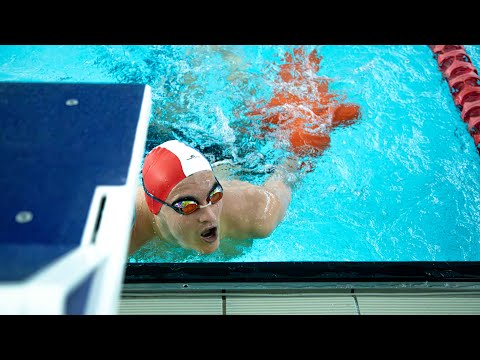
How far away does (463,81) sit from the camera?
15.1 ft

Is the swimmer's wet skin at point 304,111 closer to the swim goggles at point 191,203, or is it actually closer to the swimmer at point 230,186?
the swimmer at point 230,186

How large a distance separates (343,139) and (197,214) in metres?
1.95

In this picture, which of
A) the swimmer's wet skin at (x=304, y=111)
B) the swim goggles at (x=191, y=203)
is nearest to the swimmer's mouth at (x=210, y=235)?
the swim goggles at (x=191, y=203)

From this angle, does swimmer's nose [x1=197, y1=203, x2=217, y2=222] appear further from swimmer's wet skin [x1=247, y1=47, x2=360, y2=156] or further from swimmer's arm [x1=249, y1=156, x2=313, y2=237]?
swimmer's wet skin [x1=247, y1=47, x2=360, y2=156]

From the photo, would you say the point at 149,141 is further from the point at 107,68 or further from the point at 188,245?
the point at 107,68

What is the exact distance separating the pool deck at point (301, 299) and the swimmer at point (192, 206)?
1.30 ft

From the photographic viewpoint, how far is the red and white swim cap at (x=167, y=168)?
2900mm

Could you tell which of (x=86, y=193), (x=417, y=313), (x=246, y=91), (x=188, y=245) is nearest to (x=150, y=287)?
(x=188, y=245)

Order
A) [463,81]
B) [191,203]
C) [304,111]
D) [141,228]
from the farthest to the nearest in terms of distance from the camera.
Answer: [463,81] → [304,111] → [141,228] → [191,203]

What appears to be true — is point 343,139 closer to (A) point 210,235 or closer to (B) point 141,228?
(A) point 210,235

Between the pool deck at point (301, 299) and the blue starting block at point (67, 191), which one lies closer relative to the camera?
the blue starting block at point (67, 191)

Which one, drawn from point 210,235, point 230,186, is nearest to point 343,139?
point 230,186

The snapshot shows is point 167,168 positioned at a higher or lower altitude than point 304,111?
lower

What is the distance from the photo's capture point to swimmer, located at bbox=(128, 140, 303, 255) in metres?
2.87
